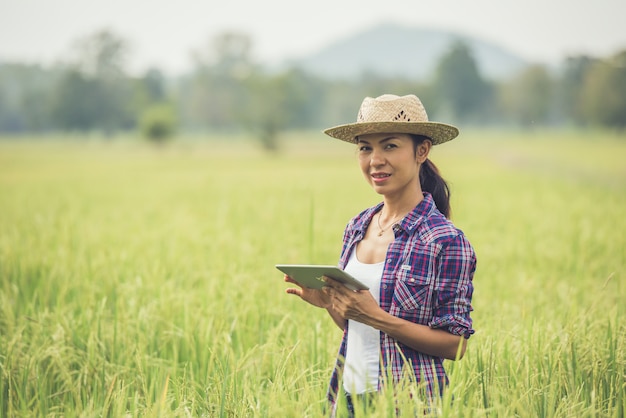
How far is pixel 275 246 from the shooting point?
7129 millimetres

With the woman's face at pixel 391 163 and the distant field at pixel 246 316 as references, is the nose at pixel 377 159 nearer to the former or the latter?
the woman's face at pixel 391 163

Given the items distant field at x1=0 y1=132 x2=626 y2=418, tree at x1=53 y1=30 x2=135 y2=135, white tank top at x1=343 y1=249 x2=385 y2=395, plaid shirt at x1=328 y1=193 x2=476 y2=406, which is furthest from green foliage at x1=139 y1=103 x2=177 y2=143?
plaid shirt at x1=328 y1=193 x2=476 y2=406

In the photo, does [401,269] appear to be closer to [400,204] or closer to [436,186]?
[400,204]

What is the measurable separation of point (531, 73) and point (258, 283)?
90.0 metres

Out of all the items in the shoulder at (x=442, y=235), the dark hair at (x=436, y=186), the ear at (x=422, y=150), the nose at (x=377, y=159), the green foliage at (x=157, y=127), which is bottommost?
the shoulder at (x=442, y=235)

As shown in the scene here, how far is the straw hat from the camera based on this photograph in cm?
229

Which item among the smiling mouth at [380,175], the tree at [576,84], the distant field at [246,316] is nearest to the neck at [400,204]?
the smiling mouth at [380,175]

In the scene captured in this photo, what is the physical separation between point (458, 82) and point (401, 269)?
74927 millimetres

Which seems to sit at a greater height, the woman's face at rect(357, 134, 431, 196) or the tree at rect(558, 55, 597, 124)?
the tree at rect(558, 55, 597, 124)

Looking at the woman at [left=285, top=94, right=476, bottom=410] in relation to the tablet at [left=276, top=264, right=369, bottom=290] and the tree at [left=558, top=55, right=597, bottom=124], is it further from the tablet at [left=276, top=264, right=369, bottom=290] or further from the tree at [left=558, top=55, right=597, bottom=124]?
the tree at [left=558, top=55, right=597, bottom=124]

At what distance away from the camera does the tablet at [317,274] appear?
2.02 m

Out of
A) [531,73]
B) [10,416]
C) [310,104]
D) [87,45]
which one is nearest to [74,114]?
[87,45]

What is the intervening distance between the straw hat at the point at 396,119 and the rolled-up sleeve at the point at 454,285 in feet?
1.34

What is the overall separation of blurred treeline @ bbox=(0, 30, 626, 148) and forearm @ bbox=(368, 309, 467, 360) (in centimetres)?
3867
